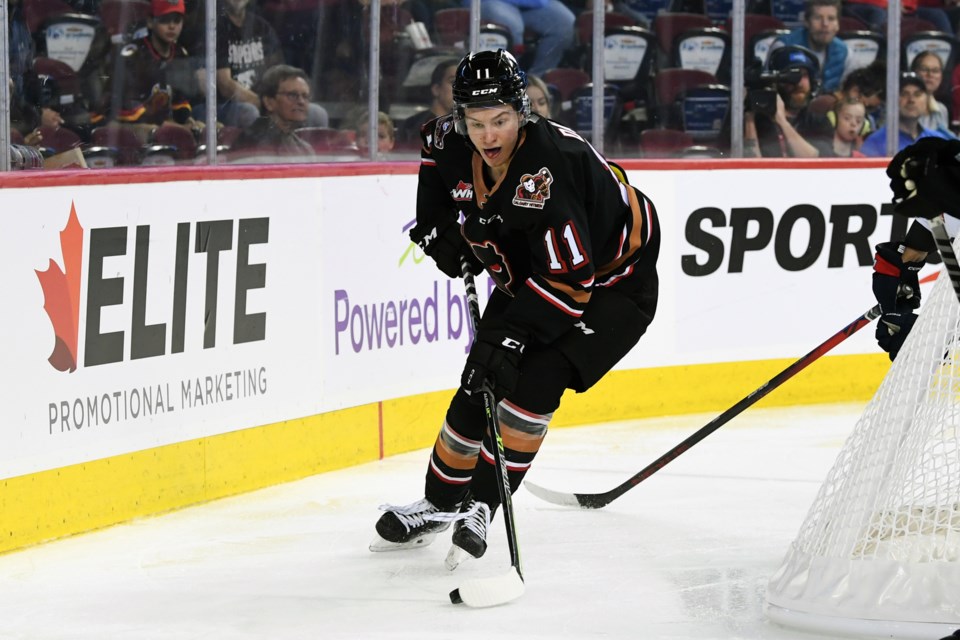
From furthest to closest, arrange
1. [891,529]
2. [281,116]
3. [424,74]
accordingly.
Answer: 1. [424,74]
2. [281,116]
3. [891,529]

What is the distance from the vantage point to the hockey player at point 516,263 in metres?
3.02

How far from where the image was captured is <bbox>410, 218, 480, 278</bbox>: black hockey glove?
3445 mm

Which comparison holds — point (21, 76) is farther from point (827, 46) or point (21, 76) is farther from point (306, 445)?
point (827, 46)

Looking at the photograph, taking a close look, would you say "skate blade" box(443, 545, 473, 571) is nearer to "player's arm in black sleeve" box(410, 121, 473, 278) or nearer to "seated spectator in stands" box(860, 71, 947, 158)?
"player's arm in black sleeve" box(410, 121, 473, 278)

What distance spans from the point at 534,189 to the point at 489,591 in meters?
0.83

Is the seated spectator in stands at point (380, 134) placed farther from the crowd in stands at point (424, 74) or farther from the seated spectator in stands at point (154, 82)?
the seated spectator in stands at point (154, 82)

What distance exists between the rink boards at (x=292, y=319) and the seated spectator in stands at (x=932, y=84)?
0.51 metres

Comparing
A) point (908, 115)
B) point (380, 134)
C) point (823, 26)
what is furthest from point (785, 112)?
point (380, 134)

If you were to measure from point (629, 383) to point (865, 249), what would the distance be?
3.86ft

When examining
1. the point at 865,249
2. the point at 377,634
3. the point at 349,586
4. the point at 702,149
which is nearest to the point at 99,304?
the point at 349,586

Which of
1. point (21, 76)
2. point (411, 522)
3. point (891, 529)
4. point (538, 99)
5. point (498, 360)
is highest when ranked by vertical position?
point (21, 76)

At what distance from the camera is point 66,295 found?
3604 millimetres

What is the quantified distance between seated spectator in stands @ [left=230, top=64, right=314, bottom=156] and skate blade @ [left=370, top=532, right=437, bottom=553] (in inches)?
62.1

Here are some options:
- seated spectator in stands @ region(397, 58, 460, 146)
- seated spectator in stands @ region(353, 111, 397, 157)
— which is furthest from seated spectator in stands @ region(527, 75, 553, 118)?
seated spectator in stands @ region(353, 111, 397, 157)
